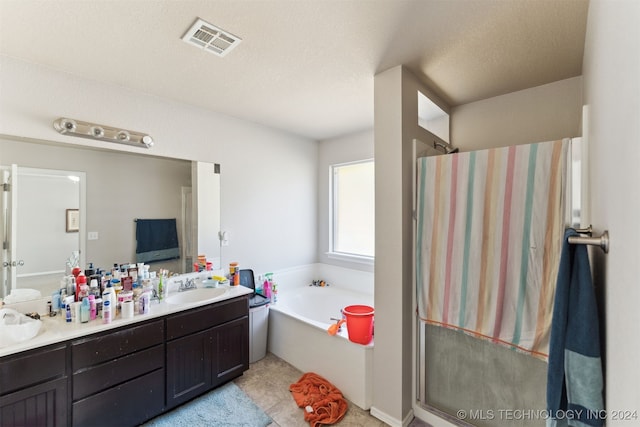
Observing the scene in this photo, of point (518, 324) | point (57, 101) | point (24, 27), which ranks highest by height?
point (24, 27)

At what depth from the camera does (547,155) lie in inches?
56.0

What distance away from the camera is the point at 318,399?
202 centimetres

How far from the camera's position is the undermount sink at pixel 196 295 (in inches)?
88.5

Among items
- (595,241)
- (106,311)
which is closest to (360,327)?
(595,241)

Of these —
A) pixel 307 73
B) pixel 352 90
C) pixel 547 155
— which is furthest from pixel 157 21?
pixel 547 155

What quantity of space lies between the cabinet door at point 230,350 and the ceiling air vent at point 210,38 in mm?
1961

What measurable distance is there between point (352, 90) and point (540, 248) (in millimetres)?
1677

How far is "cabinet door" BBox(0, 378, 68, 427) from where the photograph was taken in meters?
1.35

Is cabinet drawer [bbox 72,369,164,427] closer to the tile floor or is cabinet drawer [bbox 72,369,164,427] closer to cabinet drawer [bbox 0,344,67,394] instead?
Answer: cabinet drawer [bbox 0,344,67,394]

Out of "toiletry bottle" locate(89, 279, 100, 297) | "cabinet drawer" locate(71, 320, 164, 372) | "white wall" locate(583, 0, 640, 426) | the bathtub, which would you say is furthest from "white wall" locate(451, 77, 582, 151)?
"toiletry bottle" locate(89, 279, 100, 297)

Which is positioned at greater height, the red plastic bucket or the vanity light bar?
the vanity light bar

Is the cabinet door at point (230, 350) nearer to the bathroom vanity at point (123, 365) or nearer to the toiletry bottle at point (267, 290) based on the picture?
the bathroom vanity at point (123, 365)

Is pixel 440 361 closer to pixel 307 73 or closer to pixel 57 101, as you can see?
pixel 307 73

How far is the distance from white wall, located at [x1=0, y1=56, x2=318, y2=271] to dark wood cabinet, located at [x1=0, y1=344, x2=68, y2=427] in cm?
137
